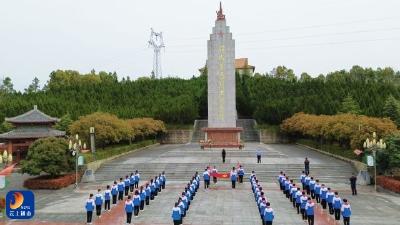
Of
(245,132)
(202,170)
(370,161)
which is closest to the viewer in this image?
(370,161)

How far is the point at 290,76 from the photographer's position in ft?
311

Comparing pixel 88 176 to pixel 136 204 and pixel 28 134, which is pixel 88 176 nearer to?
pixel 136 204

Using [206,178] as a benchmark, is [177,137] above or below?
above

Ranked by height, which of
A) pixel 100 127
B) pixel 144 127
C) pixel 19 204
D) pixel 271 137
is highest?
pixel 100 127

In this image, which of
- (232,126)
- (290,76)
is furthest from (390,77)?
(232,126)

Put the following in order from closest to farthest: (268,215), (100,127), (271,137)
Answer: (268,215), (100,127), (271,137)

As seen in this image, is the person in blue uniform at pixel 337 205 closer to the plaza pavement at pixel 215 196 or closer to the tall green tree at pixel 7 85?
the plaza pavement at pixel 215 196

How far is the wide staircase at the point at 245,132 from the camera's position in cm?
5253

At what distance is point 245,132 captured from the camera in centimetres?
5472

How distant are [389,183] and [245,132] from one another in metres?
32.9

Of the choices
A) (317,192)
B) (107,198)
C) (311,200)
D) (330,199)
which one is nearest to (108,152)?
(107,198)

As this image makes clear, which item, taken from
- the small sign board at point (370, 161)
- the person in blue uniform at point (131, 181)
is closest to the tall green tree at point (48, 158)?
the person in blue uniform at point (131, 181)

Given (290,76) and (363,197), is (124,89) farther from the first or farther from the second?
(363,197)

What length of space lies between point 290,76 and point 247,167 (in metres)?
68.3
